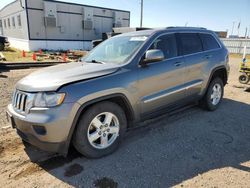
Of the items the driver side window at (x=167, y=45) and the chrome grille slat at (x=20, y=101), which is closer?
the chrome grille slat at (x=20, y=101)

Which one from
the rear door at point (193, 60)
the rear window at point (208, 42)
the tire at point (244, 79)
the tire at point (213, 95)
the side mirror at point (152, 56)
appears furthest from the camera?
the tire at point (244, 79)

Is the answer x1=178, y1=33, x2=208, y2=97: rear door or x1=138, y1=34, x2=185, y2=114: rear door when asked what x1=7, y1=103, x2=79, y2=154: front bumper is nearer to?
x1=138, y1=34, x2=185, y2=114: rear door

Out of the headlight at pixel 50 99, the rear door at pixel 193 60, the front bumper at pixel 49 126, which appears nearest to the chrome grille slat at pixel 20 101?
the front bumper at pixel 49 126

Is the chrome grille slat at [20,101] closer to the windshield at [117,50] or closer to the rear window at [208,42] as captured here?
the windshield at [117,50]

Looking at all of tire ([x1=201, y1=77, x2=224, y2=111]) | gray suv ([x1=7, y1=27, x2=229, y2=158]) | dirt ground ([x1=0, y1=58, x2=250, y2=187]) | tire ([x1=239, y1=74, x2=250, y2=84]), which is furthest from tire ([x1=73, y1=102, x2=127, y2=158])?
tire ([x1=239, y1=74, x2=250, y2=84])

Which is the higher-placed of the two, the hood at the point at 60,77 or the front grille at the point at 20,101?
the hood at the point at 60,77

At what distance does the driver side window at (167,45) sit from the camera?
395cm

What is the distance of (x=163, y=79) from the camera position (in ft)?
12.7

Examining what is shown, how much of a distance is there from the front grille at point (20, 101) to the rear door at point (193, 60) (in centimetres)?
301

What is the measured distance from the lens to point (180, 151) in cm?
350

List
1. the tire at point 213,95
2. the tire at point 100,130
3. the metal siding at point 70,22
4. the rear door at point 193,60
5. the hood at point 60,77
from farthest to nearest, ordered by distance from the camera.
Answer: the metal siding at point 70,22, the tire at point 213,95, the rear door at point 193,60, the tire at point 100,130, the hood at point 60,77

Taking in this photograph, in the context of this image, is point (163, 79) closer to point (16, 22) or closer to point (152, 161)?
point (152, 161)

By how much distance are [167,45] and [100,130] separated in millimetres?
2090

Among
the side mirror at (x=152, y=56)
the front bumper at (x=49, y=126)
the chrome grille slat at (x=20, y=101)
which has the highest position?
the side mirror at (x=152, y=56)
